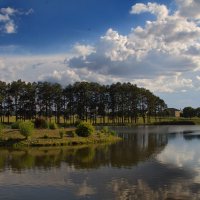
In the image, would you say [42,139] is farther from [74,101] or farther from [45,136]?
[74,101]

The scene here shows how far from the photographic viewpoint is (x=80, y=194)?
26891mm

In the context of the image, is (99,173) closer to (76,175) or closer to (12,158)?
(76,175)

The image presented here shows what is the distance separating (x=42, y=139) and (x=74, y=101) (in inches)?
4125

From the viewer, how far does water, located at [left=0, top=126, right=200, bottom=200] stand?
27.3 meters

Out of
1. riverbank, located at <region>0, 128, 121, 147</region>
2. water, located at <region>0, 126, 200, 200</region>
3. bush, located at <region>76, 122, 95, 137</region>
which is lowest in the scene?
water, located at <region>0, 126, 200, 200</region>

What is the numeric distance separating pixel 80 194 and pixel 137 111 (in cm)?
15945


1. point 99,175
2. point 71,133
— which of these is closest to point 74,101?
point 71,133

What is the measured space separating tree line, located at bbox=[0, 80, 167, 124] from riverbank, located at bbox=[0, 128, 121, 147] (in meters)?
80.0

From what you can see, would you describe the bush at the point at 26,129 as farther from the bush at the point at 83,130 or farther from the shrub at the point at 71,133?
the bush at the point at 83,130

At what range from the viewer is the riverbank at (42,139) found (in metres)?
61.3

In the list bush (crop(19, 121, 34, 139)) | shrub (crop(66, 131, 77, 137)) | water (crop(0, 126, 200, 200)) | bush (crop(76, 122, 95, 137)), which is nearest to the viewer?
water (crop(0, 126, 200, 200))

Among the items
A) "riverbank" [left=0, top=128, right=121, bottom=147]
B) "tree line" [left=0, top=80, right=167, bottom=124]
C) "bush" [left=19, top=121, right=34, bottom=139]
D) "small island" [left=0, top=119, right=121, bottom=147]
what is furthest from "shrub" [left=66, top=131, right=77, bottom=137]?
"tree line" [left=0, top=80, right=167, bottom=124]

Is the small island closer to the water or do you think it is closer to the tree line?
the water

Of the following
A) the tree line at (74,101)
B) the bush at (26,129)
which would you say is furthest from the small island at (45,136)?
the tree line at (74,101)
